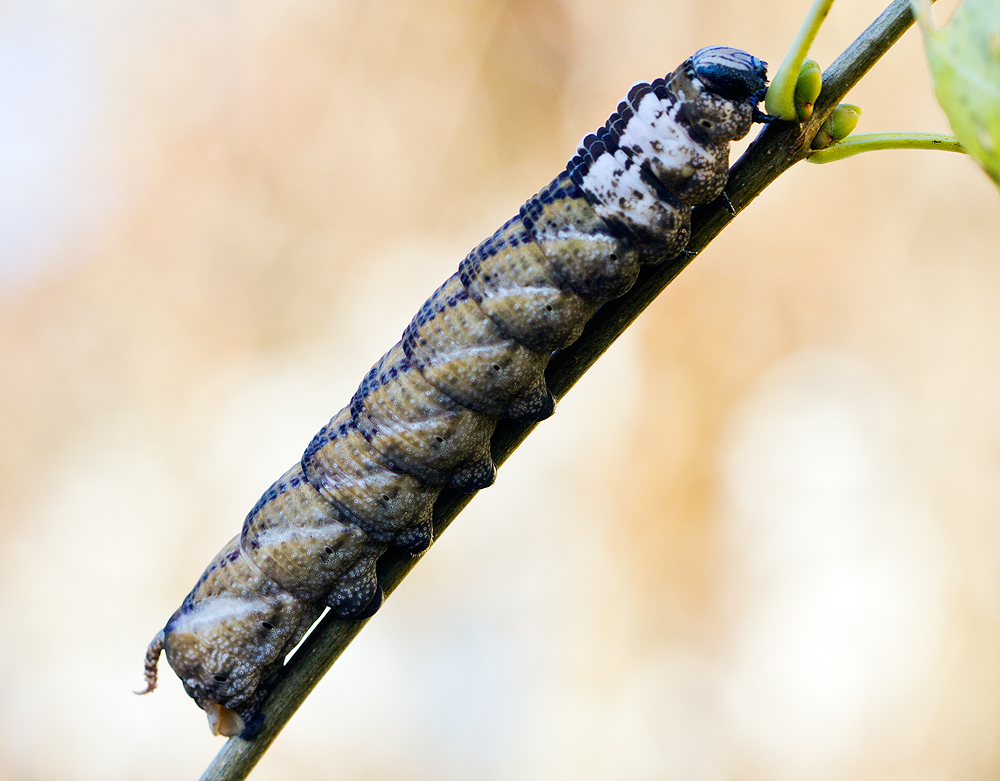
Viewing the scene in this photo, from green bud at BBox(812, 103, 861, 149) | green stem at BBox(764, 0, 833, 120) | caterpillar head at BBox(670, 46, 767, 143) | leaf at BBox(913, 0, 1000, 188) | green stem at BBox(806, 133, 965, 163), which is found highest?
caterpillar head at BBox(670, 46, 767, 143)

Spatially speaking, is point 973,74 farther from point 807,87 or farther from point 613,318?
point 613,318

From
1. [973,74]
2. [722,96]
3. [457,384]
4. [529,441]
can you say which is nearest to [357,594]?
[457,384]

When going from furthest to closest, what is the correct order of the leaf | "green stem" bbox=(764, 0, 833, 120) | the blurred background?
the blurred background < "green stem" bbox=(764, 0, 833, 120) < the leaf

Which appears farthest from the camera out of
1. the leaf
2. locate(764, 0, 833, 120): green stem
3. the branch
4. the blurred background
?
the blurred background

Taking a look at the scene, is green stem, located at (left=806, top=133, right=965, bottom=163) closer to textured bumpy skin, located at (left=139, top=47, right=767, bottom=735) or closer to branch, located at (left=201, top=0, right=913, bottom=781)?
branch, located at (left=201, top=0, right=913, bottom=781)

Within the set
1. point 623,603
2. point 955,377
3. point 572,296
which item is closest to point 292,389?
point 623,603

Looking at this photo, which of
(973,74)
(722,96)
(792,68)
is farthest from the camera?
(722,96)

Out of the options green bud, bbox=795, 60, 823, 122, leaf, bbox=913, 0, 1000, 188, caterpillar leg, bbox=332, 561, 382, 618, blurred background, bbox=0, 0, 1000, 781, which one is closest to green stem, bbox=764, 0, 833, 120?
green bud, bbox=795, 60, 823, 122

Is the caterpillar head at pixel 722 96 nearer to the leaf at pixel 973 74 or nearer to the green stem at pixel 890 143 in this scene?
the green stem at pixel 890 143
